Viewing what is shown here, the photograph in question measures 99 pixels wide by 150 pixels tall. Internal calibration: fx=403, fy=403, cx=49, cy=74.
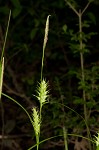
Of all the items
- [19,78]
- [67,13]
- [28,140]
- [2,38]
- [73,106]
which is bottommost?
[28,140]

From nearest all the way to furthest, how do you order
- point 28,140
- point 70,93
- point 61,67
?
point 70,93, point 28,140, point 61,67

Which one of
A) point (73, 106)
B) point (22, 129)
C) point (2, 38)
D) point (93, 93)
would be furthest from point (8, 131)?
point (93, 93)

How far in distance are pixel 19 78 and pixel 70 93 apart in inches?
30.4

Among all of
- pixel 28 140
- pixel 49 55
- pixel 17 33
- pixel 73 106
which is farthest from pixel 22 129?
pixel 17 33

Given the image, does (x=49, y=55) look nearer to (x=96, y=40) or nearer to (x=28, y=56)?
(x=28, y=56)

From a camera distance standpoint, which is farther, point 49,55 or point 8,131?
point 49,55

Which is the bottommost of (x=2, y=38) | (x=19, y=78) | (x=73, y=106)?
(x=73, y=106)

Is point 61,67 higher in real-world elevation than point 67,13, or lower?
lower

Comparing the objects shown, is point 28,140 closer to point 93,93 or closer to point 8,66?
point 8,66

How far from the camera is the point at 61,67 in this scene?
127 inches

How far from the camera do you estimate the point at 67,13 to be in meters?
3.09

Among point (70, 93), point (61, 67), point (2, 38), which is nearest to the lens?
point (70, 93)

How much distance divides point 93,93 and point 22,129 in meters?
0.93

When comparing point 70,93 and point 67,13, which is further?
point 67,13
